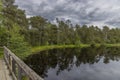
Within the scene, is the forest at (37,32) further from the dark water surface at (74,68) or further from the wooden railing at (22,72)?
the wooden railing at (22,72)

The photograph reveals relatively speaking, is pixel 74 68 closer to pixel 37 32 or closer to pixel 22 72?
pixel 22 72

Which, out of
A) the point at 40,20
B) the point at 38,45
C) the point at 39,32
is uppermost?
the point at 40,20

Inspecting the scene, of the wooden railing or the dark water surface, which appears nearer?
the wooden railing

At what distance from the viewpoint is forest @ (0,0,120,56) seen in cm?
2620

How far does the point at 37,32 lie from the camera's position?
5944cm

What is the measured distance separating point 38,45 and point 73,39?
25.9 meters

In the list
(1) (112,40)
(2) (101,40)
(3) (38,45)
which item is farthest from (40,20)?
(1) (112,40)

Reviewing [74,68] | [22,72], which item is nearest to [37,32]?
[74,68]

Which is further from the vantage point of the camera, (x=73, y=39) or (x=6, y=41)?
(x=73, y=39)

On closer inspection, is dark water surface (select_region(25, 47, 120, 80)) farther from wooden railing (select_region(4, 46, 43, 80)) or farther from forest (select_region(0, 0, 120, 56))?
wooden railing (select_region(4, 46, 43, 80))

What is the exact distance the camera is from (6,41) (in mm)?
25562

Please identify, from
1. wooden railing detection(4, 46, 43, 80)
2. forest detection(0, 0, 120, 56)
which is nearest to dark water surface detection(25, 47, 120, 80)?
forest detection(0, 0, 120, 56)

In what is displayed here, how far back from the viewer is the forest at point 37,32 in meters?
26.2

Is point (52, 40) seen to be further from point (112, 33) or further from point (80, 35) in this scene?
point (112, 33)
